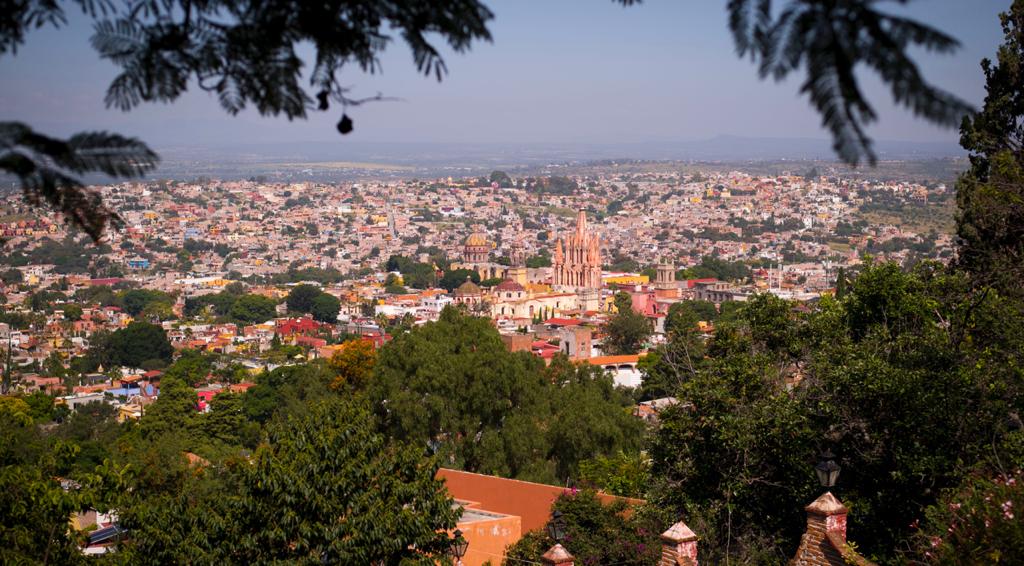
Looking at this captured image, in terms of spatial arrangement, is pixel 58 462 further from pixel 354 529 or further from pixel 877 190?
pixel 877 190

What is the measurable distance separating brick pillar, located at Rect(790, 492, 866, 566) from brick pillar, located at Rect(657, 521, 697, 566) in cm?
62

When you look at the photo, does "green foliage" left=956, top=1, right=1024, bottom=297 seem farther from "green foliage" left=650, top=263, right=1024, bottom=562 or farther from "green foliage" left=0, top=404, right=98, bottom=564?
"green foliage" left=0, top=404, right=98, bottom=564

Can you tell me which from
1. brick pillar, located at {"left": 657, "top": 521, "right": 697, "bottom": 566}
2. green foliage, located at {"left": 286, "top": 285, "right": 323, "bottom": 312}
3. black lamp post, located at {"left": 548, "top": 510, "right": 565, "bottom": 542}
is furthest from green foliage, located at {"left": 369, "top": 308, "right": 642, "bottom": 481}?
green foliage, located at {"left": 286, "top": 285, "right": 323, "bottom": 312}

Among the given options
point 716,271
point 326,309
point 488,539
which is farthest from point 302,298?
point 488,539

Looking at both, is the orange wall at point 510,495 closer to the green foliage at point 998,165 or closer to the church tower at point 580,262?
the green foliage at point 998,165

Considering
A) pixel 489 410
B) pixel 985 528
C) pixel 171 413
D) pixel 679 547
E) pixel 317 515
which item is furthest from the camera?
pixel 171 413

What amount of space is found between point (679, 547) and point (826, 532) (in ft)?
2.66

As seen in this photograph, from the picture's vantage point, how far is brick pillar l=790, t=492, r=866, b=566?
6105 millimetres

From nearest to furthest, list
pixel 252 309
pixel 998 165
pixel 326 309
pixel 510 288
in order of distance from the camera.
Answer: pixel 998 165
pixel 510 288
pixel 326 309
pixel 252 309

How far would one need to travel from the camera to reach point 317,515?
272 inches

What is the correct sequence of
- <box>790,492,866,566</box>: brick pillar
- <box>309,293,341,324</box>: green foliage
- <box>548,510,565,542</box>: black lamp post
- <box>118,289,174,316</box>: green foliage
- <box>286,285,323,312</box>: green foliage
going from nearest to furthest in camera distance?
<box>790,492,866,566</box>: brick pillar, <box>548,510,565,542</box>: black lamp post, <box>309,293,341,324</box>: green foliage, <box>286,285,323,312</box>: green foliage, <box>118,289,174,316</box>: green foliage

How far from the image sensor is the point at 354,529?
6.74m

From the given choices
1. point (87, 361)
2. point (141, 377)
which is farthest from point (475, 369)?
point (87, 361)

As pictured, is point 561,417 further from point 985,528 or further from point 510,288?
point 510,288
